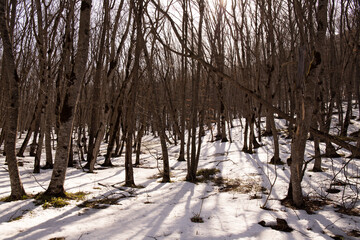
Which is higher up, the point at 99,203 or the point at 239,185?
the point at 99,203

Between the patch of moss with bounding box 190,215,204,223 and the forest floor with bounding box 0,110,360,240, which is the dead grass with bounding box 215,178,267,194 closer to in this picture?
the forest floor with bounding box 0,110,360,240

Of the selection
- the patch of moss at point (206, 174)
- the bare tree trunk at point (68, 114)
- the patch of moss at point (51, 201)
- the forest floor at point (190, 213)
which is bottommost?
the patch of moss at point (206, 174)

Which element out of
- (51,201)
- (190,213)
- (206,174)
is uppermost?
(51,201)

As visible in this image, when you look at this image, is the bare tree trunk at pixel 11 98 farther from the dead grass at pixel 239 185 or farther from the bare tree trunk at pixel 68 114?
the dead grass at pixel 239 185

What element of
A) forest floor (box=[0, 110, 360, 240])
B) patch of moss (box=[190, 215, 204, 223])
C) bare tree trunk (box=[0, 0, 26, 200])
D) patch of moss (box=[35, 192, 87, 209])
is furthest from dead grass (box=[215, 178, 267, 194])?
bare tree trunk (box=[0, 0, 26, 200])

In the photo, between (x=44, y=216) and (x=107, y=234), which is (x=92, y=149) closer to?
(x=44, y=216)

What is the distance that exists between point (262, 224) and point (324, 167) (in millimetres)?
4317

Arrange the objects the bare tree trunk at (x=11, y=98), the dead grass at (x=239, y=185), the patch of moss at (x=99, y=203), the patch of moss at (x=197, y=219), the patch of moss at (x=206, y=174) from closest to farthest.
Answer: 1. the patch of moss at (x=197, y=219)
2. the bare tree trunk at (x=11, y=98)
3. the patch of moss at (x=99, y=203)
4. the dead grass at (x=239, y=185)
5. the patch of moss at (x=206, y=174)

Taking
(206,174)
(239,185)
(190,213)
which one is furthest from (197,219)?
(206,174)

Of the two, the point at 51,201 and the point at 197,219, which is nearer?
the point at 197,219

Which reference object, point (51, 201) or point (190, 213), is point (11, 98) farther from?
point (190, 213)

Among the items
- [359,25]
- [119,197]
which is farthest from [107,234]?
[359,25]

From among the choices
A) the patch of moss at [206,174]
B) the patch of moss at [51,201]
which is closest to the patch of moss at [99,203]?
the patch of moss at [51,201]

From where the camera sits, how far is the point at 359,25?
7.18 metres
